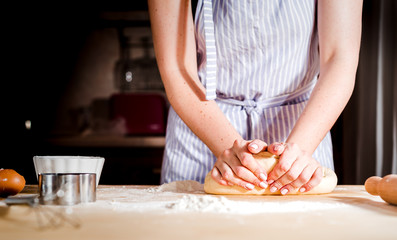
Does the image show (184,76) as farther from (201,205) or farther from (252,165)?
(201,205)

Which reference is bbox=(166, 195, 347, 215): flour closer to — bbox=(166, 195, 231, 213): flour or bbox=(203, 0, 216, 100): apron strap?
bbox=(166, 195, 231, 213): flour

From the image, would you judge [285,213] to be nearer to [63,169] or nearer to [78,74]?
[63,169]

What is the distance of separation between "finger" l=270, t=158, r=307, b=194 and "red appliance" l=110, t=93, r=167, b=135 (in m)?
1.86

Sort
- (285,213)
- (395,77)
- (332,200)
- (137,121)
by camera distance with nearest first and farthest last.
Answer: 1. (285,213)
2. (332,200)
3. (395,77)
4. (137,121)

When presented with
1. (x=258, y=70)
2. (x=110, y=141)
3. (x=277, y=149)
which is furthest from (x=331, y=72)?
(x=110, y=141)

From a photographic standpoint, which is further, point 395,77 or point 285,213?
point 395,77

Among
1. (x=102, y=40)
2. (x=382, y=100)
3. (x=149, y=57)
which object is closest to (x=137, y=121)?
(x=149, y=57)

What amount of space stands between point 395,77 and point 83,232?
1.86 meters

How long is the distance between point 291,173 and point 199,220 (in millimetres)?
319

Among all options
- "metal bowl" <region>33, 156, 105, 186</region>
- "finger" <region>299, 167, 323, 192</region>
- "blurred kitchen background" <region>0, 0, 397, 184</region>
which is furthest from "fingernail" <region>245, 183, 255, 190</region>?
"blurred kitchen background" <region>0, 0, 397, 184</region>

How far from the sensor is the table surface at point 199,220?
43cm

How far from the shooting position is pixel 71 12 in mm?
2811

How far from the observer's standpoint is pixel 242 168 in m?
0.78

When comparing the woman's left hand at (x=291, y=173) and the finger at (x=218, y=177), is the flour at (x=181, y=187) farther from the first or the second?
the woman's left hand at (x=291, y=173)
